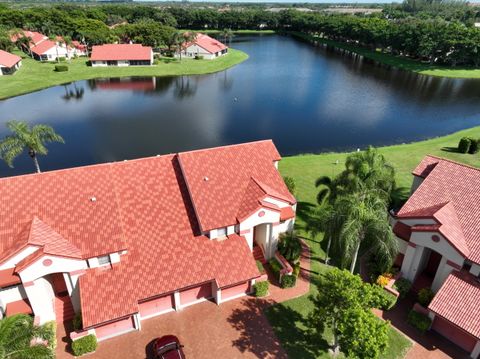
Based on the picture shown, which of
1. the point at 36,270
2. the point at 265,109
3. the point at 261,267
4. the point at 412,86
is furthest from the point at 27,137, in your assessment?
the point at 412,86

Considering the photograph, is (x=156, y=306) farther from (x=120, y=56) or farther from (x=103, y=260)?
(x=120, y=56)

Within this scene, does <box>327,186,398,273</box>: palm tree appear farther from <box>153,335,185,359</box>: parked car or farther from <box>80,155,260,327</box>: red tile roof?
<box>153,335,185,359</box>: parked car

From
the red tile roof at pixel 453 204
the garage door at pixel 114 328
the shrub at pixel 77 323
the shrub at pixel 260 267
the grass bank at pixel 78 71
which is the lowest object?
the grass bank at pixel 78 71

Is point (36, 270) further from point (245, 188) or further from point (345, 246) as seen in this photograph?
point (345, 246)

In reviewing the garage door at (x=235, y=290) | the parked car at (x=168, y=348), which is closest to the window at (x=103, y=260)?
the parked car at (x=168, y=348)

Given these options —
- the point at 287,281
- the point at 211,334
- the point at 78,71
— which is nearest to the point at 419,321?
the point at 287,281

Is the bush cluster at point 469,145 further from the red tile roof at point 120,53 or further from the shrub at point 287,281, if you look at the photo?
the red tile roof at point 120,53
